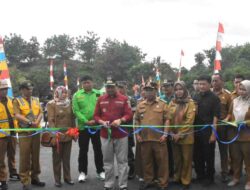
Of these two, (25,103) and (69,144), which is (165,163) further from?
(25,103)

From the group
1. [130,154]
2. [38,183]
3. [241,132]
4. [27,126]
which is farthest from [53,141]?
[241,132]

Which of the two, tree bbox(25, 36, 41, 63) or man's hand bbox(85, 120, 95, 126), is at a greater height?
tree bbox(25, 36, 41, 63)

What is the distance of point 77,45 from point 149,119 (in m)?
66.0

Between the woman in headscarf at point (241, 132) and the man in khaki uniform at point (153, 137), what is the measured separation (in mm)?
1212

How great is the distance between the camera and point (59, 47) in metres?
64.8

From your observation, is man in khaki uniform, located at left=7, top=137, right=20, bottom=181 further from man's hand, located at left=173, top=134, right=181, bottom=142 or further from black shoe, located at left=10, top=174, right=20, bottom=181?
man's hand, located at left=173, top=134, right=181, bottom=142

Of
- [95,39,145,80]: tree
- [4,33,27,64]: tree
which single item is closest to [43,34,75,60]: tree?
[4,33,27,64]: tree

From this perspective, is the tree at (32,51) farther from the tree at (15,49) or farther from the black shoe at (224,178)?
the black shoe at (224,178)

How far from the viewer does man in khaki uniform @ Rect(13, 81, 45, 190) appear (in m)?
6.25

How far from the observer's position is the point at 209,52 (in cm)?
4469

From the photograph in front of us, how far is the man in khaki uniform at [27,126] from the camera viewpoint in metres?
6.25

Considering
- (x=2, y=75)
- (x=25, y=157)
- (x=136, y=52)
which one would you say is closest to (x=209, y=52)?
(x=136, y=52)

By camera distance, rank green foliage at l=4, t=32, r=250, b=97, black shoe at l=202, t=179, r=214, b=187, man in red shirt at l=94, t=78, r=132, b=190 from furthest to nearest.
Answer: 1. green foliage at l=4, t=32, r=250, b=97
2. black shoe at l=202, t=179, r=214, b=187
3. man in red shirt at l=94, t=78, r=132, b=190

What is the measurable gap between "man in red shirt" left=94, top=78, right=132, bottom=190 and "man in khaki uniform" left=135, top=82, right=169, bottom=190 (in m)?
0.30
